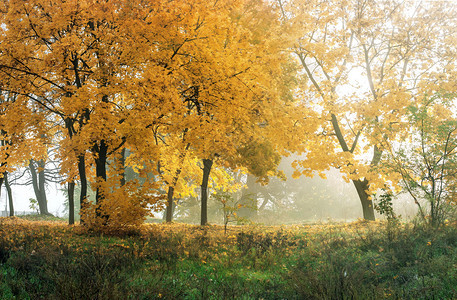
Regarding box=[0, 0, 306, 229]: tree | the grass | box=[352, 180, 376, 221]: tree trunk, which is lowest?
the grass

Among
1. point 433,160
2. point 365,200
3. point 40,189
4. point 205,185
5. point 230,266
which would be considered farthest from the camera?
point 40,189

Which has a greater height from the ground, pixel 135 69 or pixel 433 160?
pixel 135 69

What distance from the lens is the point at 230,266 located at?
7.57m

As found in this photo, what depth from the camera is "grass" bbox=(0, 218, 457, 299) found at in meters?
5.32

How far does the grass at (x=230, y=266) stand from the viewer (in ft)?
17.4

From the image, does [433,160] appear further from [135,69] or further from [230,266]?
[135,69]

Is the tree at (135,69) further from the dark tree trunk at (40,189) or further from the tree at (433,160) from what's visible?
the dark tree trunk at (40,189)

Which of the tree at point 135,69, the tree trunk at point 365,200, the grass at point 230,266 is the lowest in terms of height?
the grass at point 230,266

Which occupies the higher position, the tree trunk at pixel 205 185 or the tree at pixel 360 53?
the tree at pixel 360 53

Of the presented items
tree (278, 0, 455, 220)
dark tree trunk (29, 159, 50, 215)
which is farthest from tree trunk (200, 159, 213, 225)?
dark tree trunk (29, 159, 50, 215)

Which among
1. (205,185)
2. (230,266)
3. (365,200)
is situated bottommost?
(230,266)

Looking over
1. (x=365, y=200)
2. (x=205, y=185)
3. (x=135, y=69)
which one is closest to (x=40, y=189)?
(x=205, y=185)

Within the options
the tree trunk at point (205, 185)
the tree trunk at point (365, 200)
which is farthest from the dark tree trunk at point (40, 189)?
the tree trunk at point (365, 200)

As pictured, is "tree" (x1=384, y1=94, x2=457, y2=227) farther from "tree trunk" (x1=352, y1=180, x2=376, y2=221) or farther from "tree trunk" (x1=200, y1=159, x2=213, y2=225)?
"tree trunk" (x1=200, y1=159, x2=213, y2=225)
